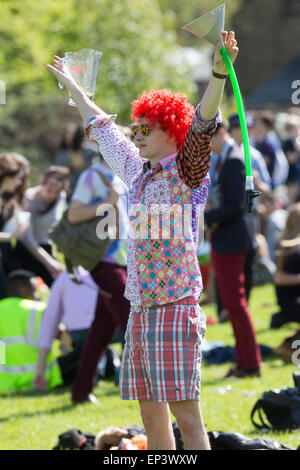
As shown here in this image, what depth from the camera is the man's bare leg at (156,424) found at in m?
3.56

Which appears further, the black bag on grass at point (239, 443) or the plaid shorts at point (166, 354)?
the black bag on grass at point (239, 443)

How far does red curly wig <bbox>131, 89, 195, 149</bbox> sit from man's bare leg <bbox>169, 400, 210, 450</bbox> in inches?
44.6

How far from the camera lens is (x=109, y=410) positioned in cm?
570

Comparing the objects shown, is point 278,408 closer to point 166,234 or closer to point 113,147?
point 166,234

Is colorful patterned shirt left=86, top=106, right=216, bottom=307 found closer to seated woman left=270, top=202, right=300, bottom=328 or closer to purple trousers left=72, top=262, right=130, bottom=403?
purple trousers left=72, top=262, right=130, bottom=403

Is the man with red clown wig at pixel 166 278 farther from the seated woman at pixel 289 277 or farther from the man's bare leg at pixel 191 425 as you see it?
the seated woman at pixel 289 277

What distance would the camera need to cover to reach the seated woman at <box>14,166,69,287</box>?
25.5 feet

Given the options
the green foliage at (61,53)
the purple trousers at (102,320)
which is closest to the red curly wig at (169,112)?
the purple trousers at (102,320)

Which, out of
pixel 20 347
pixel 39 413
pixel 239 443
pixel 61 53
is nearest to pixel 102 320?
pixel 39 413

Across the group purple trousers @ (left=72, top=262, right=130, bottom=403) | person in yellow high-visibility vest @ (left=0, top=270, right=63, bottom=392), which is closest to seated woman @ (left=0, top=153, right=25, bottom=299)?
person in yellow high-visibility vest @ (left=0, top=270, right=63, bottom=392)

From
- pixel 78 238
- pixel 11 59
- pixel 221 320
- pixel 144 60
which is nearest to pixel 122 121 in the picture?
pixel 144 60

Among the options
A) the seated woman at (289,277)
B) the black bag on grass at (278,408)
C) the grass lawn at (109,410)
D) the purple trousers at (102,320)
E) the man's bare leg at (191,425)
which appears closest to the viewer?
the man's bare leg at (191,425)

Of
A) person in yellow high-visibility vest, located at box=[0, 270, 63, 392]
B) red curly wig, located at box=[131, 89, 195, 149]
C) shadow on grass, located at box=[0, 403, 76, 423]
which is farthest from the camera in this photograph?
person in yellow high-visibility vest, located at box=[0, 270, 63, 392]
